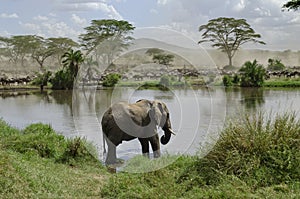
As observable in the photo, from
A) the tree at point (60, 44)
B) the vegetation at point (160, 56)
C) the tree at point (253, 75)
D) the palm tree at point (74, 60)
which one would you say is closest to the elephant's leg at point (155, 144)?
the vegetation at point (160, 56)

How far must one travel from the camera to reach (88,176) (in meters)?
5.69

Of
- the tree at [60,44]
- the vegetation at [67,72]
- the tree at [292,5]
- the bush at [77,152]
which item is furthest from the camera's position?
the tree at [60,44]

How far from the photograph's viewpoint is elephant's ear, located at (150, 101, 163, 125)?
6.87 m

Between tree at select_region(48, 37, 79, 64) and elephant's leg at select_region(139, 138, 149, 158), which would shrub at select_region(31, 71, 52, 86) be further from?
elephant's leg at select_region(139, 138, 149, 158)

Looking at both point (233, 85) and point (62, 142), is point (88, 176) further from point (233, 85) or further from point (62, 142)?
point (233, 85)

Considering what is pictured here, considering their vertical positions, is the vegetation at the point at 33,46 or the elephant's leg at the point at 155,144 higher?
the vegetation at the point at 33,46

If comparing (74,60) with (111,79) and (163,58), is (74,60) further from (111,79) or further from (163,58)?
(163,58)

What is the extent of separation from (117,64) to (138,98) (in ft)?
2.88

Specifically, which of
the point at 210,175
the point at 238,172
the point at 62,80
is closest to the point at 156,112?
the point at 210,175

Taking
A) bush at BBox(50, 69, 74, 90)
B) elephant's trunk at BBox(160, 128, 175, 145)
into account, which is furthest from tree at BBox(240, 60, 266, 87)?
elephant's trunk at BBox(160, 128, 175, 145)

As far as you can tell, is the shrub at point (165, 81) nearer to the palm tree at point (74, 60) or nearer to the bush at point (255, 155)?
the bush at point (255, 155)

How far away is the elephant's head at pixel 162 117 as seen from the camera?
22.6ft

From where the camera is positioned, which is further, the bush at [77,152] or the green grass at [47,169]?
the bush at [77,152]

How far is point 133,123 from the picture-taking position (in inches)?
268
